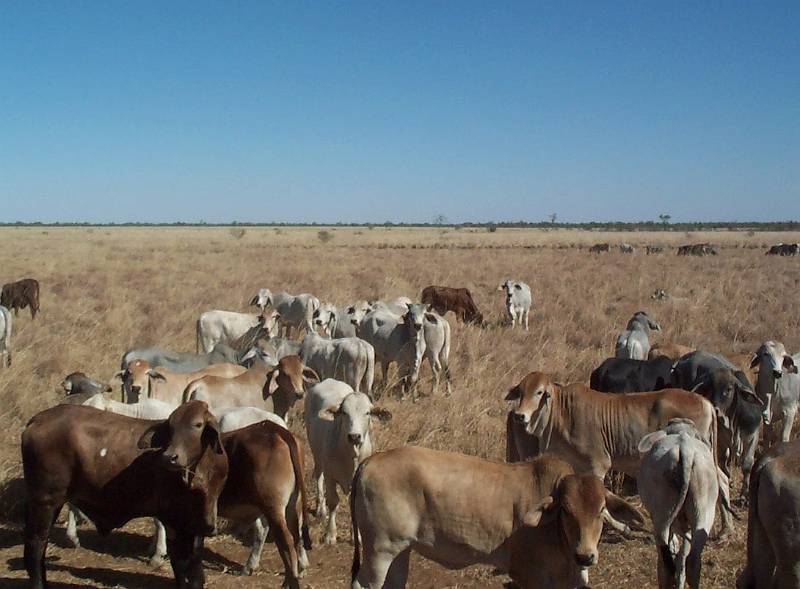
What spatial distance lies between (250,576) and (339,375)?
5.71 m

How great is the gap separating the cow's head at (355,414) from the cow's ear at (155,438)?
188 cm

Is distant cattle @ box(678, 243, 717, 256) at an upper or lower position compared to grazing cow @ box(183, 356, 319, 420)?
upper

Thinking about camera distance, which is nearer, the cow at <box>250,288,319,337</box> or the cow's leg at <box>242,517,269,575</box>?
the cow's leg at <box>242,517,269,575</box>

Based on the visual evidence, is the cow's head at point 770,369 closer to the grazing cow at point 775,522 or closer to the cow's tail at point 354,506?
the grazing cow at point 775,522

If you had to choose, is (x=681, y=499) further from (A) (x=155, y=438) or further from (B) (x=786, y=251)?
(B) (x=786, y=251)

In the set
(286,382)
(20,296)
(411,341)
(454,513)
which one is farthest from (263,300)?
(454,513)

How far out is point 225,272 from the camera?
34500 millimetres

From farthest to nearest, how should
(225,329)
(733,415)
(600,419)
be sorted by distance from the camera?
(225,329) < (733,415) < (600,419)

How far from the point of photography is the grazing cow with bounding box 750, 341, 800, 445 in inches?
388

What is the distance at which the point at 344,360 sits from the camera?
1238 cm

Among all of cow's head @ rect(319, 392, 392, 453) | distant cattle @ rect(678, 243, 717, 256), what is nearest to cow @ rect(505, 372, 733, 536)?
cow's head @ rect(319, 392, 392, 453)

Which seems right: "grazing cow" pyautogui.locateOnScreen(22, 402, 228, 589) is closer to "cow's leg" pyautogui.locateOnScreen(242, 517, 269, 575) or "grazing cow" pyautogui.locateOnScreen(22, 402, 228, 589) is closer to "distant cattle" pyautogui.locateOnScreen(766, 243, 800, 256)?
"cow's leg" pyautogui.locateOnScreen(242, 517, 269, 575)

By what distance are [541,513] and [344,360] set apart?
7742mm

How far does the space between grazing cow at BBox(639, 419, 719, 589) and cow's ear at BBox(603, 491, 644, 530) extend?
1.11m
